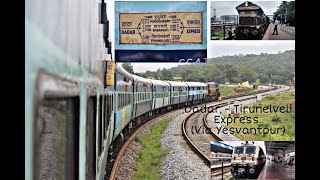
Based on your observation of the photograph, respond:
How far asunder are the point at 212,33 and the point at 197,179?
63.9 inches

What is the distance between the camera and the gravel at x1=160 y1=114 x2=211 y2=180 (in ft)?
19.3

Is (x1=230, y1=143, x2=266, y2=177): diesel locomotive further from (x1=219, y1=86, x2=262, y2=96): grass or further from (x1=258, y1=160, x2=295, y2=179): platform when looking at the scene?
(x1=219, y1=86, x2=262, y2=96): grass

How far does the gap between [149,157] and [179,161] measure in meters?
0.34

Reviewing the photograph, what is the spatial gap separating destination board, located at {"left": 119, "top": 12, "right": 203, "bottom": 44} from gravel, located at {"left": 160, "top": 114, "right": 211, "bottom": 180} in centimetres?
114

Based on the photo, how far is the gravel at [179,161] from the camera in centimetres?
587

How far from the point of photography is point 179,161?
19.6 feet

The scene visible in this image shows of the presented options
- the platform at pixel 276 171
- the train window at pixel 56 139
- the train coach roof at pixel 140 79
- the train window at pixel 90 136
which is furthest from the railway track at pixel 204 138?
the train window at pixel 56 139

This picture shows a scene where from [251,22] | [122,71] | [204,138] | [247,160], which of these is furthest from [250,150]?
[122,71]

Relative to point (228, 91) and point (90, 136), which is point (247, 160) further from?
point (90, 136)

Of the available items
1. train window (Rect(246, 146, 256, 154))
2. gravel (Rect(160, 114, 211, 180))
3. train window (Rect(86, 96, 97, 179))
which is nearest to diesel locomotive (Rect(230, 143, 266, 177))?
train window (Rect(246, 146, 256, 154))
